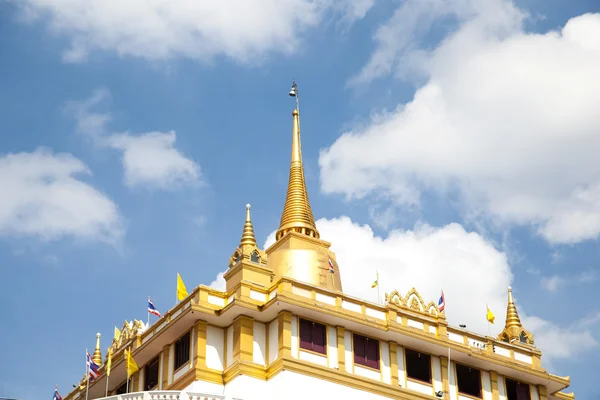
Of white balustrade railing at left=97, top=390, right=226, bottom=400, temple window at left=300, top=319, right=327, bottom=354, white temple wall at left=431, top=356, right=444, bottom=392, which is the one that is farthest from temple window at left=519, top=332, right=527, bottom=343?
white balustrade railing at left=97, top=390, right=226, bottom=400

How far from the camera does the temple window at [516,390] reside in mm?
74250

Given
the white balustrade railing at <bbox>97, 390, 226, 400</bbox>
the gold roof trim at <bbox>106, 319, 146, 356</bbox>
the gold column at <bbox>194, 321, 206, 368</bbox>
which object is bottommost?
the white balustrade railing at <bbox>97, 390, 226, 400</bbox>

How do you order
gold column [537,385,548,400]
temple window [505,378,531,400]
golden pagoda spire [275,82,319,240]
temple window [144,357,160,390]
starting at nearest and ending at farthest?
temple window [144,357,160,390], temple window [505,378,531,400], gold column [537,385,548,400], golden pagoda spire [275,82,319,240]

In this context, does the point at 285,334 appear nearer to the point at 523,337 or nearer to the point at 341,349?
the point at 341,349

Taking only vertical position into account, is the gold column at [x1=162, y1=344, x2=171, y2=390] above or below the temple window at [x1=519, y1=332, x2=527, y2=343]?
below

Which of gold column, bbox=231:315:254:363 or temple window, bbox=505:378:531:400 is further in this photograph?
temple window, bbox=505:378:531:400

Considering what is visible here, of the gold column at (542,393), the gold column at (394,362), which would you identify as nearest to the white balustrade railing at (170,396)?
the gold column at (394,362)

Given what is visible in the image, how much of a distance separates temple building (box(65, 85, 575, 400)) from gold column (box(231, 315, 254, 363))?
0.05 meters

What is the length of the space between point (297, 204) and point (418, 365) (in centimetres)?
1684

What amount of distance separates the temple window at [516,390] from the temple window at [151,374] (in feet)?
65.8

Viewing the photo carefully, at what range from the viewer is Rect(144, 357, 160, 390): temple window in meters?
71.6

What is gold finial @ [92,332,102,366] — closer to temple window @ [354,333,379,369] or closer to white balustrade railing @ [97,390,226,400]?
temple window @ [354,333,379,369]

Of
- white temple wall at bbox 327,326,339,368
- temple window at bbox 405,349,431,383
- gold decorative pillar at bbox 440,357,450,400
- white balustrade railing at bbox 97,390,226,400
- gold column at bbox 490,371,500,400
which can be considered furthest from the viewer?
gold column at bbox 490,371,500,400

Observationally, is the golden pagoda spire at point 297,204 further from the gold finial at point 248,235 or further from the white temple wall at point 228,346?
the white temple wall at point 228,346
